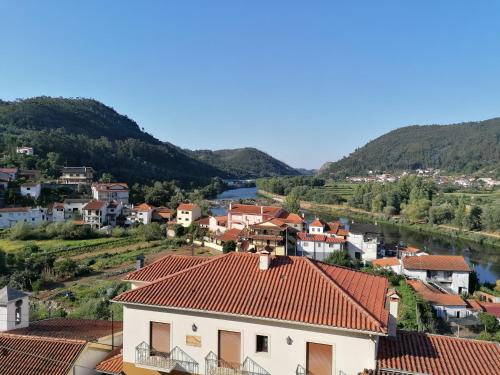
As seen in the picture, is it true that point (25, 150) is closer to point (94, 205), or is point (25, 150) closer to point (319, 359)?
point (94, 205)

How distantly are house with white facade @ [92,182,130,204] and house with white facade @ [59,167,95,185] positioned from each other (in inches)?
360

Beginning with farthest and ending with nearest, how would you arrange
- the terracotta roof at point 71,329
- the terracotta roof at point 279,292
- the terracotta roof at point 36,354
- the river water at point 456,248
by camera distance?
the river water at point 456,248 < the terracotta roof at point 71,329 < the terracotta roof at point 36,354 < the terracotta roof at point 279,292

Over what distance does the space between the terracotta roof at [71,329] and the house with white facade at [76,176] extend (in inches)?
2290

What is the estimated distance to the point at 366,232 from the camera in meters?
38.0

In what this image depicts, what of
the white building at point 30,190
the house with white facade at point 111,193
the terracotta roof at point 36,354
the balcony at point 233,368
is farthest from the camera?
the house with white facade at point 111,193

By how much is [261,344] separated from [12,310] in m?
6.83

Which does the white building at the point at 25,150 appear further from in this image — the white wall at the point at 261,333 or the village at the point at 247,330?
the white wall at the point at 261,333

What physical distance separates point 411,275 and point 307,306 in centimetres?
2648

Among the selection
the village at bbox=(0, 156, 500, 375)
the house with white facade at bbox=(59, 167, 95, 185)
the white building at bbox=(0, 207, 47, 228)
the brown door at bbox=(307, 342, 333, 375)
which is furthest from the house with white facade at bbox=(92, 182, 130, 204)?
the brown door at bbox=(307, 342, 333, 375)

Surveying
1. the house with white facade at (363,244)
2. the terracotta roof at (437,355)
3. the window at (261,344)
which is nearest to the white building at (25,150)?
the house with white facade at (363,244)

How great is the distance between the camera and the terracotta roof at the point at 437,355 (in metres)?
7.04

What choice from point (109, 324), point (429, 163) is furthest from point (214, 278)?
point (429, 163)

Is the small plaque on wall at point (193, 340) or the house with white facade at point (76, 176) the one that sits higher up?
the house with white facade at point (76, 176)

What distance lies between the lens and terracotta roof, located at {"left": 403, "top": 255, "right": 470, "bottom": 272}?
30578 millimetres
